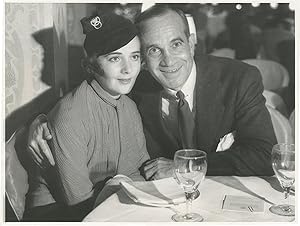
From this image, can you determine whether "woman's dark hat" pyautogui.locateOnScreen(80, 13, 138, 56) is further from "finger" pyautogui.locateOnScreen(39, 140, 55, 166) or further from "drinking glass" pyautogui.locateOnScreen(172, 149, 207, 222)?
"drinking glass" pyautogui.locateOnScreen(172, 149, 207, 222)

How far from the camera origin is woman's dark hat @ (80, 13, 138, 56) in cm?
145

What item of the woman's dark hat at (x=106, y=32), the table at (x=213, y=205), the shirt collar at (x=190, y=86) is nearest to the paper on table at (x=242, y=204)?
the table at (x=213, y=205)

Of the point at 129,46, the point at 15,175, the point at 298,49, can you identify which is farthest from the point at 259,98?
the point at 15,175

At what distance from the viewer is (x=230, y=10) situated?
58.3 inches

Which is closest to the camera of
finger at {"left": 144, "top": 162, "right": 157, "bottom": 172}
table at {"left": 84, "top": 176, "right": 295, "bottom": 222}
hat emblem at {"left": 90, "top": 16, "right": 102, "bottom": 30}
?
table at {"left": 84, "top": 176, "right": 295, "bottom": 222}

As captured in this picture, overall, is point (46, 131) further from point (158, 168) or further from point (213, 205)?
point (213, 205)

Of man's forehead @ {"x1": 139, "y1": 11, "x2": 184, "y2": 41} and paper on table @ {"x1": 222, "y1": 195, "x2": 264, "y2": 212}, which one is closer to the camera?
paper on table @ {"x1": 222, "y1": 195, "x2": 264, "y2": 212}

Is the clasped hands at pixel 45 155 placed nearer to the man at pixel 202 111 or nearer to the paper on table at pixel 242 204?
the man at pixel 202 111

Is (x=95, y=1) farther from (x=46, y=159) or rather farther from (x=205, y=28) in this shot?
(x=46, y=159)

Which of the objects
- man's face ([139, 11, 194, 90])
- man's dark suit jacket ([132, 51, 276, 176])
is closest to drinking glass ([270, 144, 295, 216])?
man's dark suit jacket ([132, 51, 276, 176])

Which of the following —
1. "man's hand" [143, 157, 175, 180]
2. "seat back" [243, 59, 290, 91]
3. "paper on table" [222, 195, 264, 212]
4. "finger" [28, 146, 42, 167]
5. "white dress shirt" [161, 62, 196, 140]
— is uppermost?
"seat back" [243, 59, 290, 91]

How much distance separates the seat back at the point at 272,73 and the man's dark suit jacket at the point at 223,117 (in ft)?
0.06

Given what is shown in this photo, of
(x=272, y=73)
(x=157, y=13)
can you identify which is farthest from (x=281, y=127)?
(x=157, y=13)

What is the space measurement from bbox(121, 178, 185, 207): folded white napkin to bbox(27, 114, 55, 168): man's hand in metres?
0.26
